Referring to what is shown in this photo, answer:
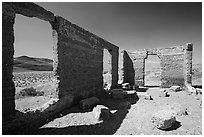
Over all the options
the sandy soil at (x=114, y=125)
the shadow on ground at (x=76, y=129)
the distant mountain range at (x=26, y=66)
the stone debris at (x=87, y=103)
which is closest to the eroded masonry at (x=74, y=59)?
the stone debris at (x=87, y=103)

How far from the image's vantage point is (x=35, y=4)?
4742mm

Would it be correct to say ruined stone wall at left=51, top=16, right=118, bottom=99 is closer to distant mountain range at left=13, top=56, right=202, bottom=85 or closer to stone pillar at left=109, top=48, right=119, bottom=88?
stone pillar at left=109, top=48, right=119, bottom=88

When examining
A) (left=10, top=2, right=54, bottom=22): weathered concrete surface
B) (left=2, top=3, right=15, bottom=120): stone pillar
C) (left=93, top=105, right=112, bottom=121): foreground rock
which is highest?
(left=10, top=2, right=54, bottom=22): weathered concrete surface

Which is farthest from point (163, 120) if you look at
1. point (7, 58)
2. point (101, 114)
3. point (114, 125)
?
point (7, 58)

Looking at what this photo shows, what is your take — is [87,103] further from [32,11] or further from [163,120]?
[32,11]

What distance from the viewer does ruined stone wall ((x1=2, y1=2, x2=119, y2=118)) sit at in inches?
151

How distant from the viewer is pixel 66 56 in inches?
245

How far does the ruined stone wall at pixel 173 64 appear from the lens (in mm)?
12228

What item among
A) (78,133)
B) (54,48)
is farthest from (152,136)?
(54,48)

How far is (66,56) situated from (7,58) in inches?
102

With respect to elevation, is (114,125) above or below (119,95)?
below

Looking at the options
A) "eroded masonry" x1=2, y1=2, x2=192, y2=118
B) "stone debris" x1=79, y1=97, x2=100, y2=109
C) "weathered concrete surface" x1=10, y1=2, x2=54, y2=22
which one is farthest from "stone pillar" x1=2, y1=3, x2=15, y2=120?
"stone debris" x1=79, y1=97, x2=100, y2=109

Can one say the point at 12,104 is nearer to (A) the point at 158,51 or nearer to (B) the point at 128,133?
(B) the point at 128,133

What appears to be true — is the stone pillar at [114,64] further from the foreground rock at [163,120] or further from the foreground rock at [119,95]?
the foreground rock at [163,120]
